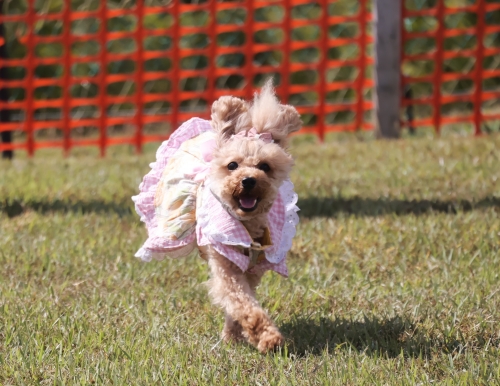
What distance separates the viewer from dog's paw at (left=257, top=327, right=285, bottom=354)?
3488mm

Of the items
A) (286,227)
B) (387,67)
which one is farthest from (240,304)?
(387,67)

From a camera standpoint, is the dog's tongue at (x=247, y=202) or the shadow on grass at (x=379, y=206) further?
the shadow on grass at (x=379, y=206)

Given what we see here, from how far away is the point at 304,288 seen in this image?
448 cm

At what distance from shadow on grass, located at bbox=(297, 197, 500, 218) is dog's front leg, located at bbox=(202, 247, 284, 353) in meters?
2.12

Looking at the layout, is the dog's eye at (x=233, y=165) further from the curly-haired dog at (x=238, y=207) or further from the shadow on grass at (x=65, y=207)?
the shadow on grass at (x=65, y=207)

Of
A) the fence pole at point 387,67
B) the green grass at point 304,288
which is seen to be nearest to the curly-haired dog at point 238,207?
the green grass at point 304,288

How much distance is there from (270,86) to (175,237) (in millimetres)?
768

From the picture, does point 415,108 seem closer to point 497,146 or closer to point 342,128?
point 342,128

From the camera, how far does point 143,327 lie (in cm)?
395

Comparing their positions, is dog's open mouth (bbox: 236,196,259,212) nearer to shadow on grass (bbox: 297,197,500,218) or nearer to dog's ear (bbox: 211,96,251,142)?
dog's ear (bbox: 211,96,251,142)

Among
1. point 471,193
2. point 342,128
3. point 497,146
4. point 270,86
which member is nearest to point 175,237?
point 270,86

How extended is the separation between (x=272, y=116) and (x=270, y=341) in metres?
0.89

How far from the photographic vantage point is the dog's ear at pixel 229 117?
369 centimetres

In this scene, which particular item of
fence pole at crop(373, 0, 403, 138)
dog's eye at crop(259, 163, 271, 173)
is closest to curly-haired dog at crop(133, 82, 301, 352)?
dog's eye at crop(259, 163, 271, 173)
